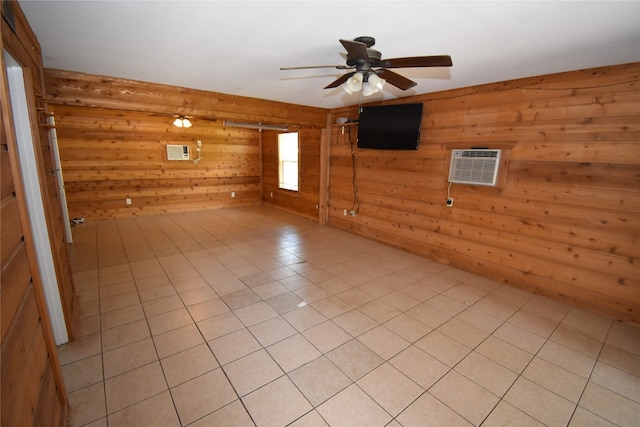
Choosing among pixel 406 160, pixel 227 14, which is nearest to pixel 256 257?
pixel 406 160

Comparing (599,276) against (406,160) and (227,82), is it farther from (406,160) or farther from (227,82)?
(227,82)

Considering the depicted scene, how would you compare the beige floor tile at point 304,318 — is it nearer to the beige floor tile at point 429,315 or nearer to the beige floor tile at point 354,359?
the beige floor tile at point 354,359

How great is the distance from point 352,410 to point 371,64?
2.27 meters

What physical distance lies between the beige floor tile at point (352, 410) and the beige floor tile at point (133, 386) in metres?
1.07

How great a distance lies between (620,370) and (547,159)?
1914 millimetres

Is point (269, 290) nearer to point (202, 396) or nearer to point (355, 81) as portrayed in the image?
point (202, 396)

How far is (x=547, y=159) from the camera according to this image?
9.48 feet

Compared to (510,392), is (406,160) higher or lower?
higher

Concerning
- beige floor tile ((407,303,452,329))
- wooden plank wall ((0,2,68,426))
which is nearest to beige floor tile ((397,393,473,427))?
beige floor tile ((407,303,452,329))

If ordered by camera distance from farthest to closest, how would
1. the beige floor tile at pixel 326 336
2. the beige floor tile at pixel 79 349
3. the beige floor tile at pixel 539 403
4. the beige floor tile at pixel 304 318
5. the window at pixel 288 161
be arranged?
the window at pixel 288 161 < the beige floor tile at pixel 304 318 < the beige floor tile at pixel 326 336 < the beige floor tile at pixel 79 349 < the beige floor tile at pixel 539 403

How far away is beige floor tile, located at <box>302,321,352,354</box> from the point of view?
223 centimetres

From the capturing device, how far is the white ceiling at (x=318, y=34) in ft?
5.53

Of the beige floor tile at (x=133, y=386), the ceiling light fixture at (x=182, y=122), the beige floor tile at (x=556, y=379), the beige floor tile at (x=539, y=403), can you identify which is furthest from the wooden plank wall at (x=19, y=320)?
the ceiling light fixture at (x=182, y=122)

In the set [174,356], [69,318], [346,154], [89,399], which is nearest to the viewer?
[89,399]
